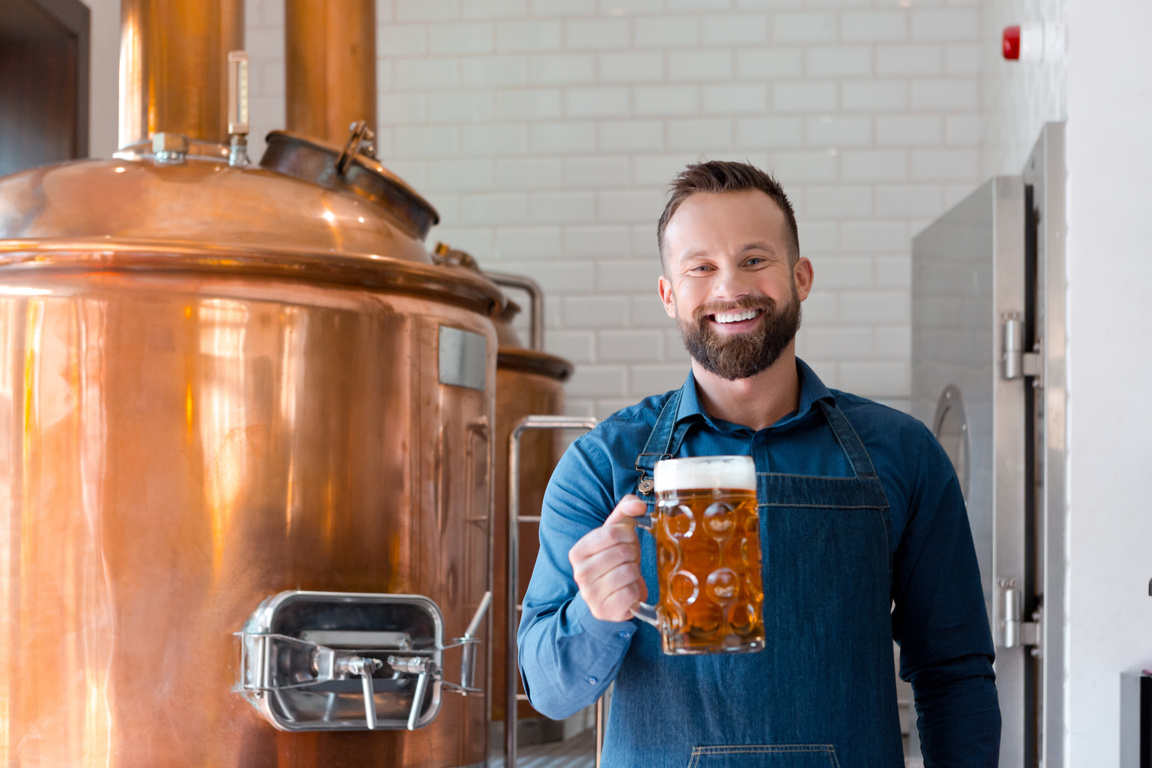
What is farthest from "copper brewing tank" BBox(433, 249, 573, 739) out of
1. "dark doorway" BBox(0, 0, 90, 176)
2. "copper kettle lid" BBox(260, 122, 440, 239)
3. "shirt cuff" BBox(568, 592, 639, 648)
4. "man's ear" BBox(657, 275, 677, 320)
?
"shirt cuff" BBox(568, 592, 639, 648)

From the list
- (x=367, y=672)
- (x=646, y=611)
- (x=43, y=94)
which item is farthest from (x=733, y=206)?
(x=43, y=94)

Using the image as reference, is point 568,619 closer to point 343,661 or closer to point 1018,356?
point 343,661

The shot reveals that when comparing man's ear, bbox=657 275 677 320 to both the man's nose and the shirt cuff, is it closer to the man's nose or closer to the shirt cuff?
the man's nose

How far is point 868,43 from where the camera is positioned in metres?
4.16

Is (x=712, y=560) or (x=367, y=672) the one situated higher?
(x=712, y=560)

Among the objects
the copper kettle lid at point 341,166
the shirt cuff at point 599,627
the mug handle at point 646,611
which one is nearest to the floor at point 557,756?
the copper kettle lid at point 341,166

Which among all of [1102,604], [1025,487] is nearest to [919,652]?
[1102,604]

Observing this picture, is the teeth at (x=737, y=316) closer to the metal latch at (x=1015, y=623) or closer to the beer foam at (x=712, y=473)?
the beer foam at (x=712, y=473)

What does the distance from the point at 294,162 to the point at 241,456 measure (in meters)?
0.95

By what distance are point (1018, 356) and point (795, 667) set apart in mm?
1178

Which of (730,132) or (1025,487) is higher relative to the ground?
(730,132)

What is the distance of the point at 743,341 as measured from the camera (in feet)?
4.51

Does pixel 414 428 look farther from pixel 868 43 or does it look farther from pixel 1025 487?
pixel 868 43

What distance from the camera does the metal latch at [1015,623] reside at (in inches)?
86.7
